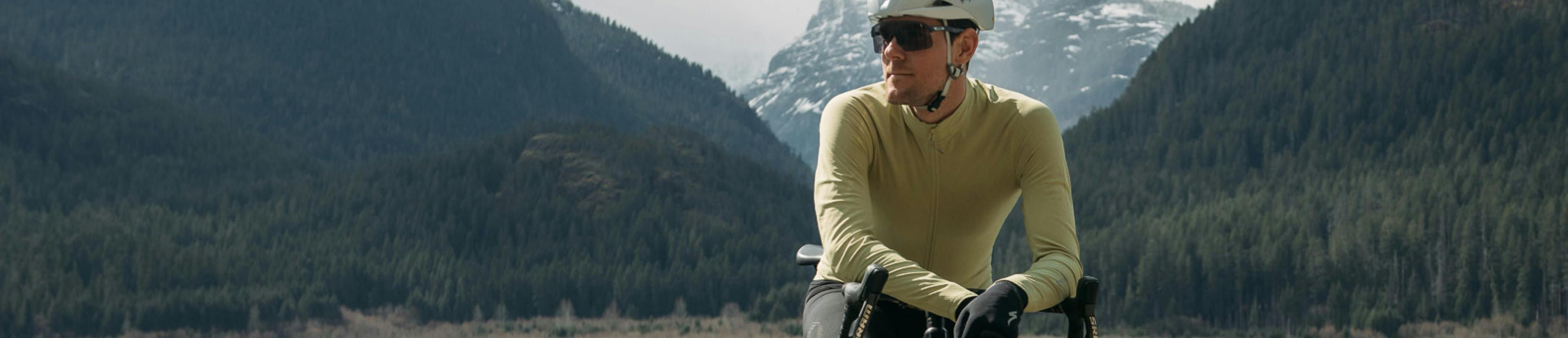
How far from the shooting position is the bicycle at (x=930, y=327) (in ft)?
31.2

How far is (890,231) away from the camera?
10922mm

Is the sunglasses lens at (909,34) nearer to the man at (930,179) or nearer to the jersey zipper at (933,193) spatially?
the man at (930,179)

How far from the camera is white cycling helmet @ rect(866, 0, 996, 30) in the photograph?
996 centimetres

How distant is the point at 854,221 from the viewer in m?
10.1

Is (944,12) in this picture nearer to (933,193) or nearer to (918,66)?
(918,66)

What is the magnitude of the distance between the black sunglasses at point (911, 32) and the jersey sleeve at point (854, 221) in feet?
1.91

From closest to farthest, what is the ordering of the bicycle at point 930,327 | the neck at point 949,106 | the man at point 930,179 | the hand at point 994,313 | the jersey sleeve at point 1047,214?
the hand at point 994,313, the bicycle at point 930,327, the jersey sleeve at point 1047,214, the man at point 930,179, the neck at point 949,106

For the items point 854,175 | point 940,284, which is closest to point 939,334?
point 940,284

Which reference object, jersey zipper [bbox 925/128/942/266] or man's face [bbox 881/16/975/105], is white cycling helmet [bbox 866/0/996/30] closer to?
man's face [bbox 881/16/975/105]

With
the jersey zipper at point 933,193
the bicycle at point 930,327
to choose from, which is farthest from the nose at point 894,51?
the bicycle at point 930,327

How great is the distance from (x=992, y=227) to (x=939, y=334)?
5.47 feet

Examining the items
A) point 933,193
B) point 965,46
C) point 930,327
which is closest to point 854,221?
point 930,327

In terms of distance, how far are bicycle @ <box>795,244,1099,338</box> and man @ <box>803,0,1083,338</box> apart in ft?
0.28

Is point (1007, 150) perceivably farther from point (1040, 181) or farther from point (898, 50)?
point (898, 50)
